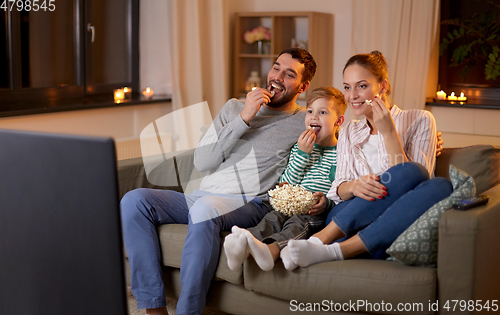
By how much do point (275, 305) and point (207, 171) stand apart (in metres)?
0.71

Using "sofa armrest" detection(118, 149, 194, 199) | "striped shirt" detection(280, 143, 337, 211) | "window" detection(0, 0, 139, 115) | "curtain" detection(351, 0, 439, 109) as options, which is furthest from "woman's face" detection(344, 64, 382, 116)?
"window" detection(0, 0, 139, 115)

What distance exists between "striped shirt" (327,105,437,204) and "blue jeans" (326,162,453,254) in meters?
0.14

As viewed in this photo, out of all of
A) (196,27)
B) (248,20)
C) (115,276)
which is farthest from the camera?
(248,20)

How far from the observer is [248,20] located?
422cm

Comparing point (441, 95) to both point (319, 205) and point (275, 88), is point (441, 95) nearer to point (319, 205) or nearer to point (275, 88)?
point (275, 88)

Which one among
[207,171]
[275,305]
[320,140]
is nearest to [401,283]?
[275,305]

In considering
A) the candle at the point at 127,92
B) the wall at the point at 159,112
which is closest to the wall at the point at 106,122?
the wall at the point at 159,112

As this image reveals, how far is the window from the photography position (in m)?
3.01

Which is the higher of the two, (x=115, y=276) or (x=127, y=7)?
(x=127, y=7)

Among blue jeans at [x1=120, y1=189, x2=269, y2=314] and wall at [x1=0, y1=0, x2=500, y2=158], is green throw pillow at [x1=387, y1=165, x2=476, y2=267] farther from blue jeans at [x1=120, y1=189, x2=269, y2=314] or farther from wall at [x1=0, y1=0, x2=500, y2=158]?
wall at [x1=0, y1=0, x2=500, y2=158]

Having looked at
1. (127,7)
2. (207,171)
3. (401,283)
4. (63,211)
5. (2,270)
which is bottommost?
(401,283)

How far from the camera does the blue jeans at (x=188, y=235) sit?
161cm

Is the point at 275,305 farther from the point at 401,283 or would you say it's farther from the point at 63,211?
the point at 63,211

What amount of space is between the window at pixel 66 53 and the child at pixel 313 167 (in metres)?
1.77
